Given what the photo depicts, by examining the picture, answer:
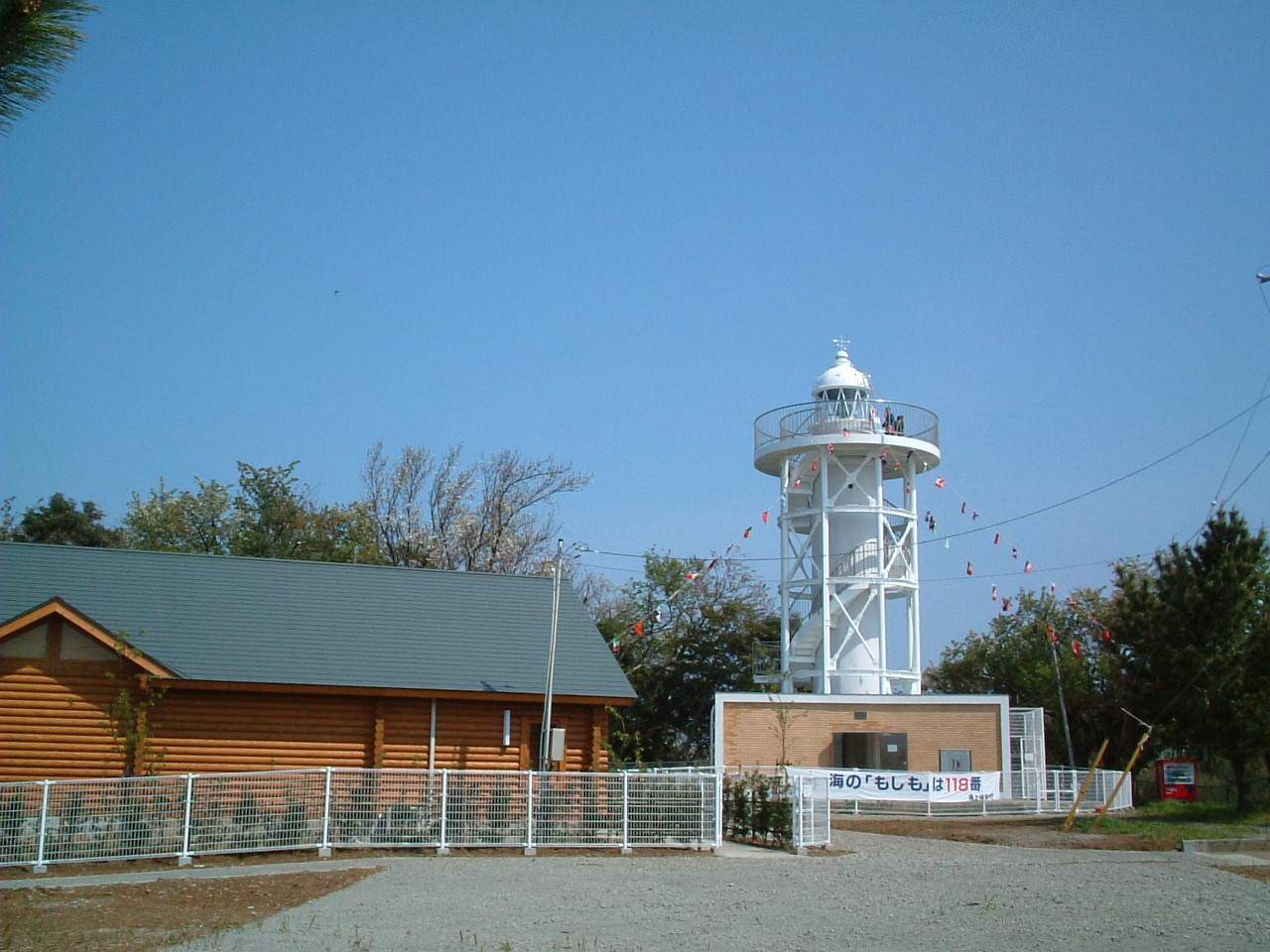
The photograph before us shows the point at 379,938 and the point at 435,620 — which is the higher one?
the point at 435,620

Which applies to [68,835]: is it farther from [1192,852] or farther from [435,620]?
[1192,852]

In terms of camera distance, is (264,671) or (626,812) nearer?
(626,812)

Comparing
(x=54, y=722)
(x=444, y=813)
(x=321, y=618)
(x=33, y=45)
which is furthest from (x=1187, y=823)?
(x=33, y=45)

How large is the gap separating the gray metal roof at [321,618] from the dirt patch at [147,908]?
5815 millimetres

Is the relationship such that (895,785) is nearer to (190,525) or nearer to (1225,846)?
(1225,846)

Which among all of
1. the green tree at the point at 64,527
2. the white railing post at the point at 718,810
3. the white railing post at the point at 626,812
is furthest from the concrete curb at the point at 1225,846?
the green tree at the point at 64,527

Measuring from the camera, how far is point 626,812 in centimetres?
1734

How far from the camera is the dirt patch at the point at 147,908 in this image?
34.5 feet

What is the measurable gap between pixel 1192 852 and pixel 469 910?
1289cm

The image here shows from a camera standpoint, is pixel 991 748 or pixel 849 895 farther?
pixel 991 748

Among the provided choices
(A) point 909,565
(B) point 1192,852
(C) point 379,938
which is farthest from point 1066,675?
(C) point 379,938

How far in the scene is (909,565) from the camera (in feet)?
119

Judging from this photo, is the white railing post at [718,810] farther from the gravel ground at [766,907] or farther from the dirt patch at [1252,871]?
the dirt patch at [1252,871]

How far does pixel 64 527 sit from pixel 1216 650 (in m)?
36.9
